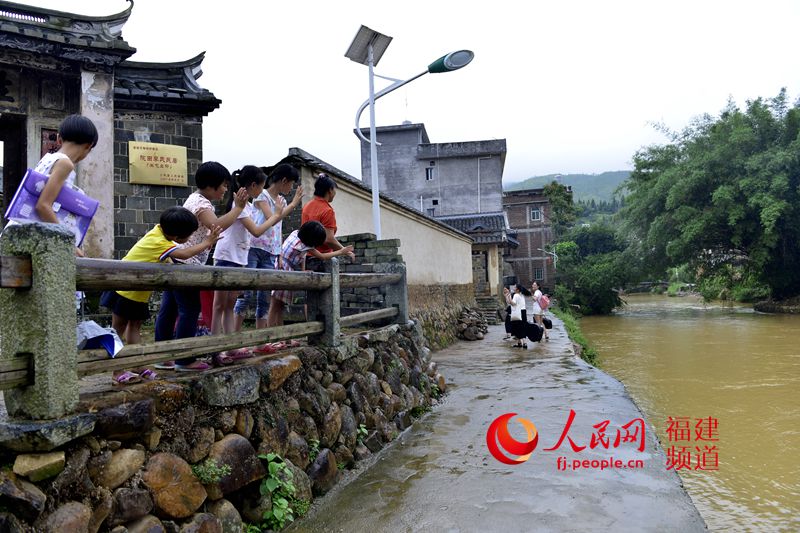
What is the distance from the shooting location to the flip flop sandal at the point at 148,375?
2.93 meters

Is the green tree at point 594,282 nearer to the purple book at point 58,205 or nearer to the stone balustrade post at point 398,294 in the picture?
the stone balustrade post at point 398,294

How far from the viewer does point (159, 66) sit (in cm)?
870

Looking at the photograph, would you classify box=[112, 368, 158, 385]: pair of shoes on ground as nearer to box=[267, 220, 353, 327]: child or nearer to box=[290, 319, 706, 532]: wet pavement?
box=[290, 319, 706, 532]: wet pavement

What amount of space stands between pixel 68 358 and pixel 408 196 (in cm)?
2754

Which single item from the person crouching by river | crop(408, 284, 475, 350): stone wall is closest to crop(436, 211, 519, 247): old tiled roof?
crop(408, 284, 475, 350): stone wall

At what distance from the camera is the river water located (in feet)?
15.5

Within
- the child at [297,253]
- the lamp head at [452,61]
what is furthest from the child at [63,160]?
the lamp head at [452,61]

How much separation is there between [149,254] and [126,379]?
2.33 ft

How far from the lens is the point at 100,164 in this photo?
7.90 metres

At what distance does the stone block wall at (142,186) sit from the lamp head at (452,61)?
4.21 meters

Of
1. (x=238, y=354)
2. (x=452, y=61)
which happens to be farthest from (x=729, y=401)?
(x=238, y=354)

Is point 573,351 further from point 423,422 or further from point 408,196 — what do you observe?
point 408,196

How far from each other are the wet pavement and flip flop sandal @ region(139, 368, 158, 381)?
4.02 feet

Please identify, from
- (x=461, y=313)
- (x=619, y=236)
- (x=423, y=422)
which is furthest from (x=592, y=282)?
(x=423, y=422)
